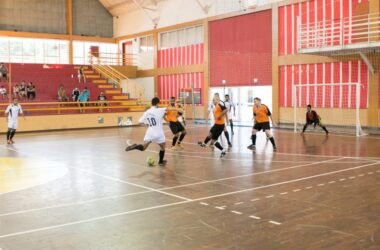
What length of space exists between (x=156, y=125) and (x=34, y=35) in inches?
1252

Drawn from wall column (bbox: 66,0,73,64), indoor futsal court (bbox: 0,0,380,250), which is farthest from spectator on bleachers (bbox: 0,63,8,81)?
wall column (bbox: 66,0,73,64)

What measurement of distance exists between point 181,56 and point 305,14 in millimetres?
12651

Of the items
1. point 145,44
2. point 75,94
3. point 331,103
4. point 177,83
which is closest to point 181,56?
point 177,83

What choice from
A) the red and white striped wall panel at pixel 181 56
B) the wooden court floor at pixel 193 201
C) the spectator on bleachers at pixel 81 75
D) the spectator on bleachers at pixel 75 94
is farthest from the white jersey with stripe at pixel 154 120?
the spectator on bleachers at pixel 81 75

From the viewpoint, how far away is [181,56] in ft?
123

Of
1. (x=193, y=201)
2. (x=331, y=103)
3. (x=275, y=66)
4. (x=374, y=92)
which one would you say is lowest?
(x=193, y=201)

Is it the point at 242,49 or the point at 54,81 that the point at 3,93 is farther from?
the point at 242,49

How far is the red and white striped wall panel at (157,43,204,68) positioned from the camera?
117ft

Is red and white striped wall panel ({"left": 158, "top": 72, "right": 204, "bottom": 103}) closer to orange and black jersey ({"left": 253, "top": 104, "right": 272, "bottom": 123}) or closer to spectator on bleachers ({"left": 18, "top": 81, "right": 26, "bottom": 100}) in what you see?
spectator on bleachers ({"left": 18, "top": 81, "right": 26, "bottom": 100})

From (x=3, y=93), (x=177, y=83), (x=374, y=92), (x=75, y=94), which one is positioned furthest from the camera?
(x=177, y=83)

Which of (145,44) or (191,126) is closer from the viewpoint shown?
(191,126)

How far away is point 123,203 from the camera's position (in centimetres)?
811

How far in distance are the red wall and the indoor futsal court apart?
11cm

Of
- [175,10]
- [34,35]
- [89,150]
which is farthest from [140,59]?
[89,150]
